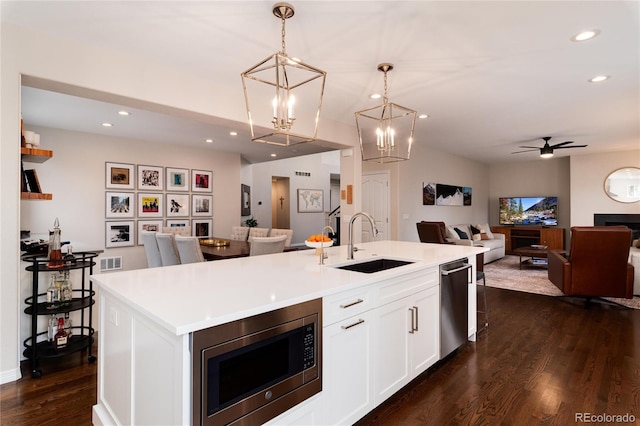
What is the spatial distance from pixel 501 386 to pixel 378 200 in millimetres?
4984

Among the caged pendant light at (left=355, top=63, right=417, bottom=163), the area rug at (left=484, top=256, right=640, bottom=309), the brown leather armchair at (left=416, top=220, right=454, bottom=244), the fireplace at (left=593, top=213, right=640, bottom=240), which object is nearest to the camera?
the caged pendant light at (left=355, top=63, right=417, bottom=163)

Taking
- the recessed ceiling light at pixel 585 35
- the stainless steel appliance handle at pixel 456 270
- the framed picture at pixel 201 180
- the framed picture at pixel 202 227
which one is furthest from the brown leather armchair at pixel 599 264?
the framed picture at pixel 201 180

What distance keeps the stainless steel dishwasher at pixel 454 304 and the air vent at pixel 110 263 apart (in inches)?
227

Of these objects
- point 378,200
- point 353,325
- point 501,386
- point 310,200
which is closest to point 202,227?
point 378,200

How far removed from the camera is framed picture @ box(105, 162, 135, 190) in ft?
19.9

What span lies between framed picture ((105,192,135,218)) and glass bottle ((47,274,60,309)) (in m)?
3.58

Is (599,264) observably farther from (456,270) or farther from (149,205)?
(149,205)

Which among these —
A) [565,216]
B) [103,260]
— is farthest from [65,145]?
[565,216]

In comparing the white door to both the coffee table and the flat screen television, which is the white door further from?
the flat screen television

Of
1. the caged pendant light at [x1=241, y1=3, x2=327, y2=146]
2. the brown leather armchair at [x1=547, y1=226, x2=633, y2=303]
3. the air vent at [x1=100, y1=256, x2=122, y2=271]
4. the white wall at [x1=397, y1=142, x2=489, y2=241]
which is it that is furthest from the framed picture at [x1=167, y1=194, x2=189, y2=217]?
the brown leather armchair at [x1=547, y1=226, x2=633, y2=303]

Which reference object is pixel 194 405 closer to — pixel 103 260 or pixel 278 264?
pixel 278 264

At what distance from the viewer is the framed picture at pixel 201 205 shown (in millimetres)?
7188

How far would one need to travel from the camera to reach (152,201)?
661 cm

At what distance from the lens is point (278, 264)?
2365 millimetres
